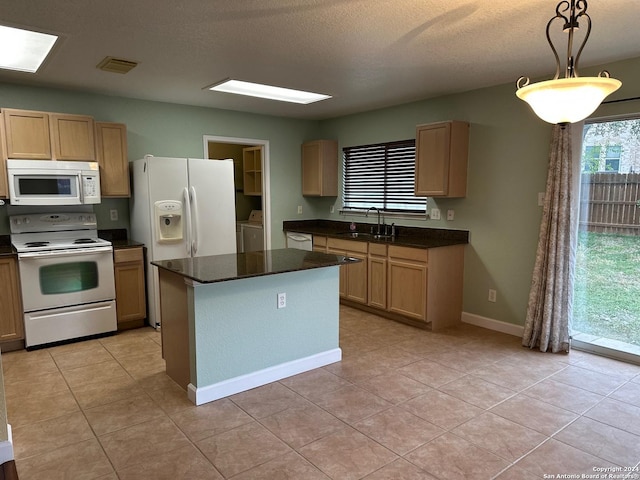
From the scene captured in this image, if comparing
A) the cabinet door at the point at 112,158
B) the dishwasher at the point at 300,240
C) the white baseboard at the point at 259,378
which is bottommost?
the white baseboard at the point at 259,378

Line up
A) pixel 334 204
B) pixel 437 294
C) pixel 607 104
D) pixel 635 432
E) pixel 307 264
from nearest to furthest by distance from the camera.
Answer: pixel 635 432
pixel 307 264
pixel 607 104
pixel 437 294
pixel 334 204

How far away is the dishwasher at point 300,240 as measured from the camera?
18.4ft

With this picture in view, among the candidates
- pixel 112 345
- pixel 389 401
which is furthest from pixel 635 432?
pixel 112 345

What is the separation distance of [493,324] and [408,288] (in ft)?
3.00

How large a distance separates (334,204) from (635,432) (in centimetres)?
432

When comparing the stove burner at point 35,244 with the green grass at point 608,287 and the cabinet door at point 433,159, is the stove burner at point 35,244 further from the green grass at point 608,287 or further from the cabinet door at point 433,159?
the green grass at point 608,287

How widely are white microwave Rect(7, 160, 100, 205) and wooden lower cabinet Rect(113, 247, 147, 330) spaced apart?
1.97 ft

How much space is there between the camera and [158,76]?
3.68 m

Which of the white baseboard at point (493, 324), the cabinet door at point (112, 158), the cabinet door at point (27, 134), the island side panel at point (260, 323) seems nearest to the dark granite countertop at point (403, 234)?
the white baseboard at point (493, 324)

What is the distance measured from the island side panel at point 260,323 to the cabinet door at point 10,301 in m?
2.01

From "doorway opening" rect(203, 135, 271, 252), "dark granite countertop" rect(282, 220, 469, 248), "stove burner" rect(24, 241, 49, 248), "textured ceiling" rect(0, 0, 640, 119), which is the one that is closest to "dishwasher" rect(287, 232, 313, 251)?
"dark granite countertop" rect(282, 220, 469, 248)

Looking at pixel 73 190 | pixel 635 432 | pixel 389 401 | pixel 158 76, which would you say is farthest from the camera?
pixel 73 190

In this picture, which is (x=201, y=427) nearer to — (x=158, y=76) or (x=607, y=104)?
(x=158, y=76)

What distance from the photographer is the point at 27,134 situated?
147 inches
